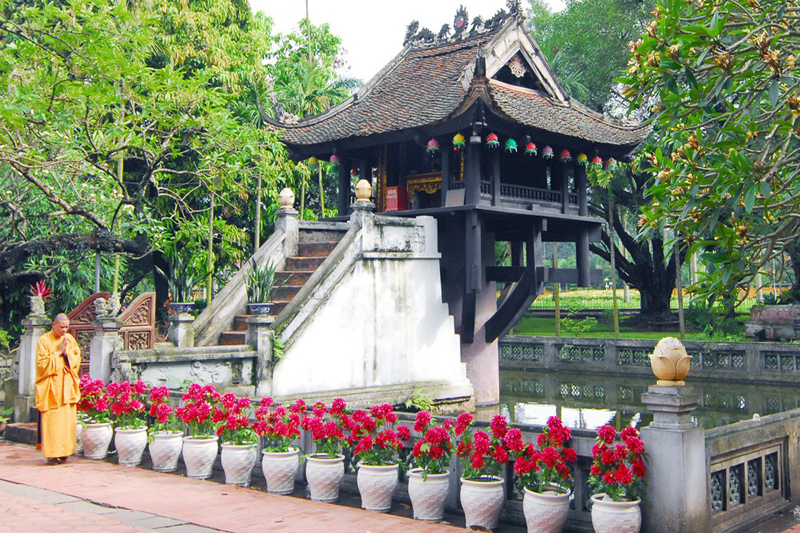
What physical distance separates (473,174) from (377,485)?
8872 millimetres

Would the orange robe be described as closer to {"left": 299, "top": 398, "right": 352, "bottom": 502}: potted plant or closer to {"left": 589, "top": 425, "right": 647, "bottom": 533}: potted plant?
{"left": 299, "top": 398, "right": 352, "bottom": 502}: potted plant

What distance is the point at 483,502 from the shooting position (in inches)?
261

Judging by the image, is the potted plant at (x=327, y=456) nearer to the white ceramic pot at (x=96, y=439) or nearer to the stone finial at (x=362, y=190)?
the white ceramic pot at (x=96, y=439)

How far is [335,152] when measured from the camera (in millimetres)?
17078

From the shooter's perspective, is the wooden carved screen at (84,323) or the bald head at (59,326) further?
the wooden carved screen at (84,323)

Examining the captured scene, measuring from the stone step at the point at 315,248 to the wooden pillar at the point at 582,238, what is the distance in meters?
5.39

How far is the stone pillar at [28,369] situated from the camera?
1141 cm

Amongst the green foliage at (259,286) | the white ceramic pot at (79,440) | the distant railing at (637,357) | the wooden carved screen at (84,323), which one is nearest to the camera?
the white ceramic pot at (79,440)

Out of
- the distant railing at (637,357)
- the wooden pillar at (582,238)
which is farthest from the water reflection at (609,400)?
the wooden pillar at (582,238)

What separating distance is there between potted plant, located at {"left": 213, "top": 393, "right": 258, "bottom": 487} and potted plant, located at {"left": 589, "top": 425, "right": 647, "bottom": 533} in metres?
3.60

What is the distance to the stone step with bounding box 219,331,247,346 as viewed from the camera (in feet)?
42.0

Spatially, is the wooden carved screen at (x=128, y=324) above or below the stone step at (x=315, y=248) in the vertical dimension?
below

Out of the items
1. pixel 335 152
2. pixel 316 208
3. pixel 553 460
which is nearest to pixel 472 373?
pixel 335 152

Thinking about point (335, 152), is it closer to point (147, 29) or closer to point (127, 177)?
point (147, 29)
